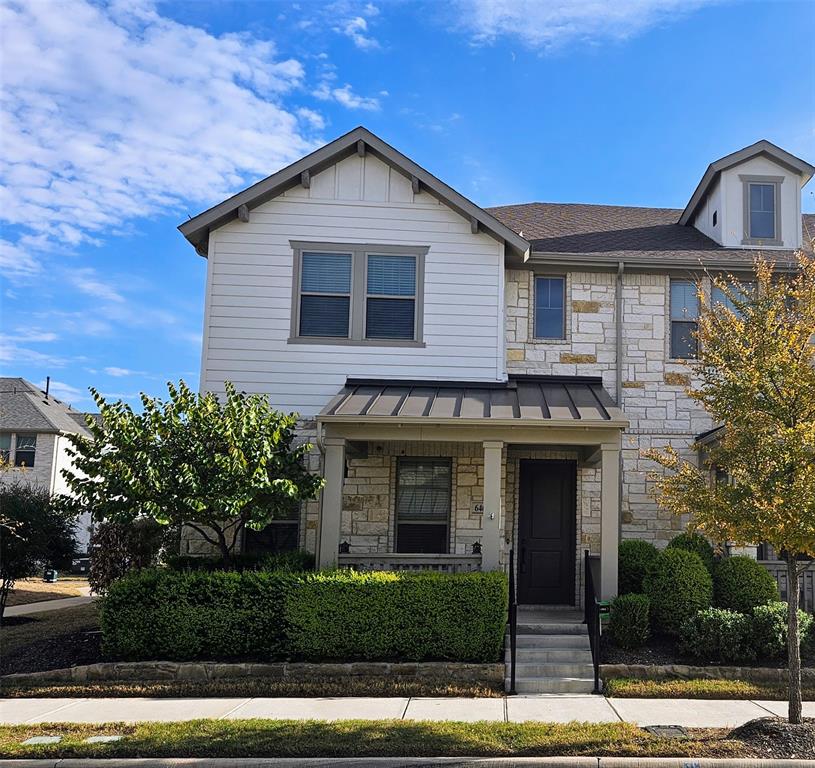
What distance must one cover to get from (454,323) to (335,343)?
202cm

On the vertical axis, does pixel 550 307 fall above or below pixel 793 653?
above

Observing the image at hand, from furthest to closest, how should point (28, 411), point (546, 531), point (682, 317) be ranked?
1. point (28, 411)
2. point (682, 317)
3. point (546, 531)

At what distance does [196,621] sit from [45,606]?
31.5 feet

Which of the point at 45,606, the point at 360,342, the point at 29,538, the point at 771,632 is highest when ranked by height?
the point at 360,342

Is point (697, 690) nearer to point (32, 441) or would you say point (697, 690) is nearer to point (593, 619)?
point (593, 619)

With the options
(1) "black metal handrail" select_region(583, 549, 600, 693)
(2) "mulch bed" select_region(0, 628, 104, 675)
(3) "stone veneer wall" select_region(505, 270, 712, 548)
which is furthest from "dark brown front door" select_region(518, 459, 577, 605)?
(2) "mulch bed" select_region(0, 628, 104, 675)

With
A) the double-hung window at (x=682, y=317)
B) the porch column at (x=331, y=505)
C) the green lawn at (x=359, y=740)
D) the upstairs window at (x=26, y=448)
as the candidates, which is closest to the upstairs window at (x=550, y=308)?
the double-hung window at (x=682, y=317)

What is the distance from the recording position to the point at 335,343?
1388 cm

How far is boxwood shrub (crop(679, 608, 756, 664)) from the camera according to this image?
10609 millimetres

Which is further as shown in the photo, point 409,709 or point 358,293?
point 358,293

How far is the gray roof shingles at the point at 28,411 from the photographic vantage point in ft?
103

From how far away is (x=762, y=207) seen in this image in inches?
619

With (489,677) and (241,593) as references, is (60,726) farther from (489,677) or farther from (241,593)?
(489,677)

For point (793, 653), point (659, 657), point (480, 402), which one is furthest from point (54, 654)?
point (793, 653)
